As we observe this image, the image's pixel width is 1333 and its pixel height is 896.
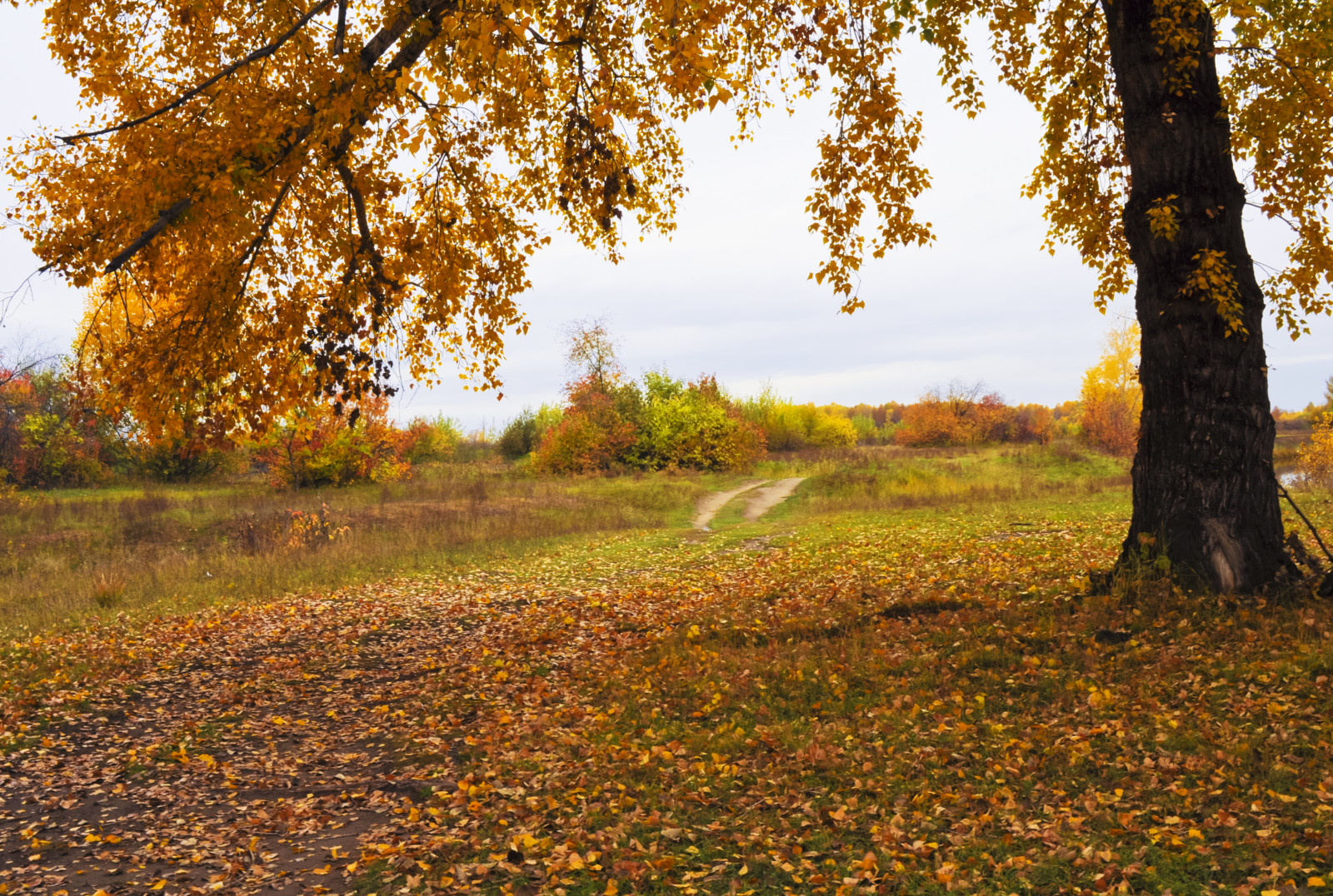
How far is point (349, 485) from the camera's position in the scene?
111 feet

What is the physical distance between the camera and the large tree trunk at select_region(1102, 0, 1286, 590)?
8477mm

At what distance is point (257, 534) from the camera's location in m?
22.6

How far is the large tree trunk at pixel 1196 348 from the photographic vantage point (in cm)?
848

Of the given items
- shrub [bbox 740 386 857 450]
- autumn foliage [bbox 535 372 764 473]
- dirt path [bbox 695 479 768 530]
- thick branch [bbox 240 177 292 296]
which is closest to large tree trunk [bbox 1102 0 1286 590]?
thick branch [bbox 240 177 292 296]

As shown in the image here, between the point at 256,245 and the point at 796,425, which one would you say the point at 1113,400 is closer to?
the point at 796,425

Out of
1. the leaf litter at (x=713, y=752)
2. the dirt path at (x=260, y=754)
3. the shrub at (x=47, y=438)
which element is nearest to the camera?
the leaf litter at (x=713, y=752)

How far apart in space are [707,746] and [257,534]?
19281mm

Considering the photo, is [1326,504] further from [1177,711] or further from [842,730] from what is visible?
[842,730]

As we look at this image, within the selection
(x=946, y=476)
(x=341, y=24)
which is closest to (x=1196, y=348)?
(x=341, y=24)

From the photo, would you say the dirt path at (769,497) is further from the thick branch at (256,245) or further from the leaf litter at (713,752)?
the thick branch at (256,245)

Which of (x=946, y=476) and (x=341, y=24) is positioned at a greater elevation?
(x=341, y=24)

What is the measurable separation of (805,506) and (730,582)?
48.1ft

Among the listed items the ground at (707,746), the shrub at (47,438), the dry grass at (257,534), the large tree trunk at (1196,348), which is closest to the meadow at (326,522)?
the dry grass at (257,534)

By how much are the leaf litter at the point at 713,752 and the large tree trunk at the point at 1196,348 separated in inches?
31.4
